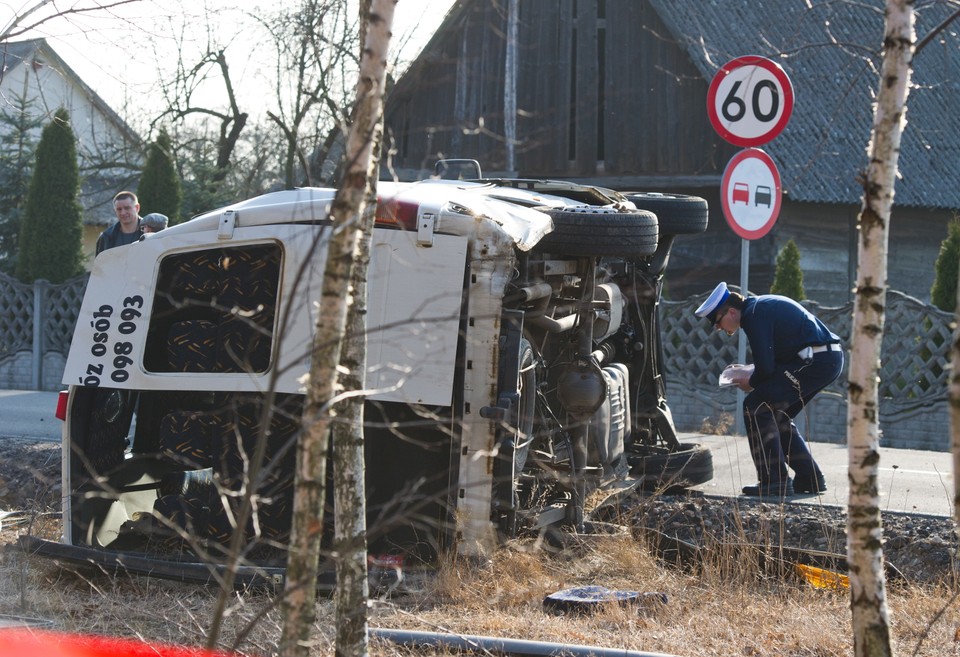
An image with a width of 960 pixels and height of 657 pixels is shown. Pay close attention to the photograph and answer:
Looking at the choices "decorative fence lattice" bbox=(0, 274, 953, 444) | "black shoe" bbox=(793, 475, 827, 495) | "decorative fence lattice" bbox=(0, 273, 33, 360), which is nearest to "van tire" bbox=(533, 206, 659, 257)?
"black shoe" bbox=(793, 475, 827, 495)

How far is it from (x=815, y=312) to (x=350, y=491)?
37.3 feet

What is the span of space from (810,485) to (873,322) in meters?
4.94

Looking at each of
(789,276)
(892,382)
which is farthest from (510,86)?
(892,382)

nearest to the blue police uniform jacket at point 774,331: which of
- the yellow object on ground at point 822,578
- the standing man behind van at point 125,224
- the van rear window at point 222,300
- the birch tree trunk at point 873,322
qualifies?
the yellow object on ground at point 822,578

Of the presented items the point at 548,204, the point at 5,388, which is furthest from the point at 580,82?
the point at 548,204

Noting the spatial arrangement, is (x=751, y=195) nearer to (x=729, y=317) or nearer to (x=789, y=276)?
(x=729, y=317)

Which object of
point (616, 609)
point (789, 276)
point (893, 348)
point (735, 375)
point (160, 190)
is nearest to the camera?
point (616, 609)

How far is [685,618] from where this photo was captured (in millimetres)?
5172

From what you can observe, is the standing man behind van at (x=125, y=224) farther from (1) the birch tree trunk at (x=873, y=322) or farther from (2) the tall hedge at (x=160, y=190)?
(2) the tall hedge at (x=160, y=190)

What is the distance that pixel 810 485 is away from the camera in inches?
323

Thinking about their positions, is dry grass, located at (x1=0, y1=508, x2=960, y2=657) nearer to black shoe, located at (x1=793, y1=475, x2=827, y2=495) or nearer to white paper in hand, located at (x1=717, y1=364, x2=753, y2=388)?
black shoe, located at (x1=793, y1=475, x2=827, y2=495)

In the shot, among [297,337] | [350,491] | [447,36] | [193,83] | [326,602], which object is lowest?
[326,602]

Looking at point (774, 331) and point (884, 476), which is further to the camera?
point (884, 476)

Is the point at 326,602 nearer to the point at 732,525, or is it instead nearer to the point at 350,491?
the point at 350,491
